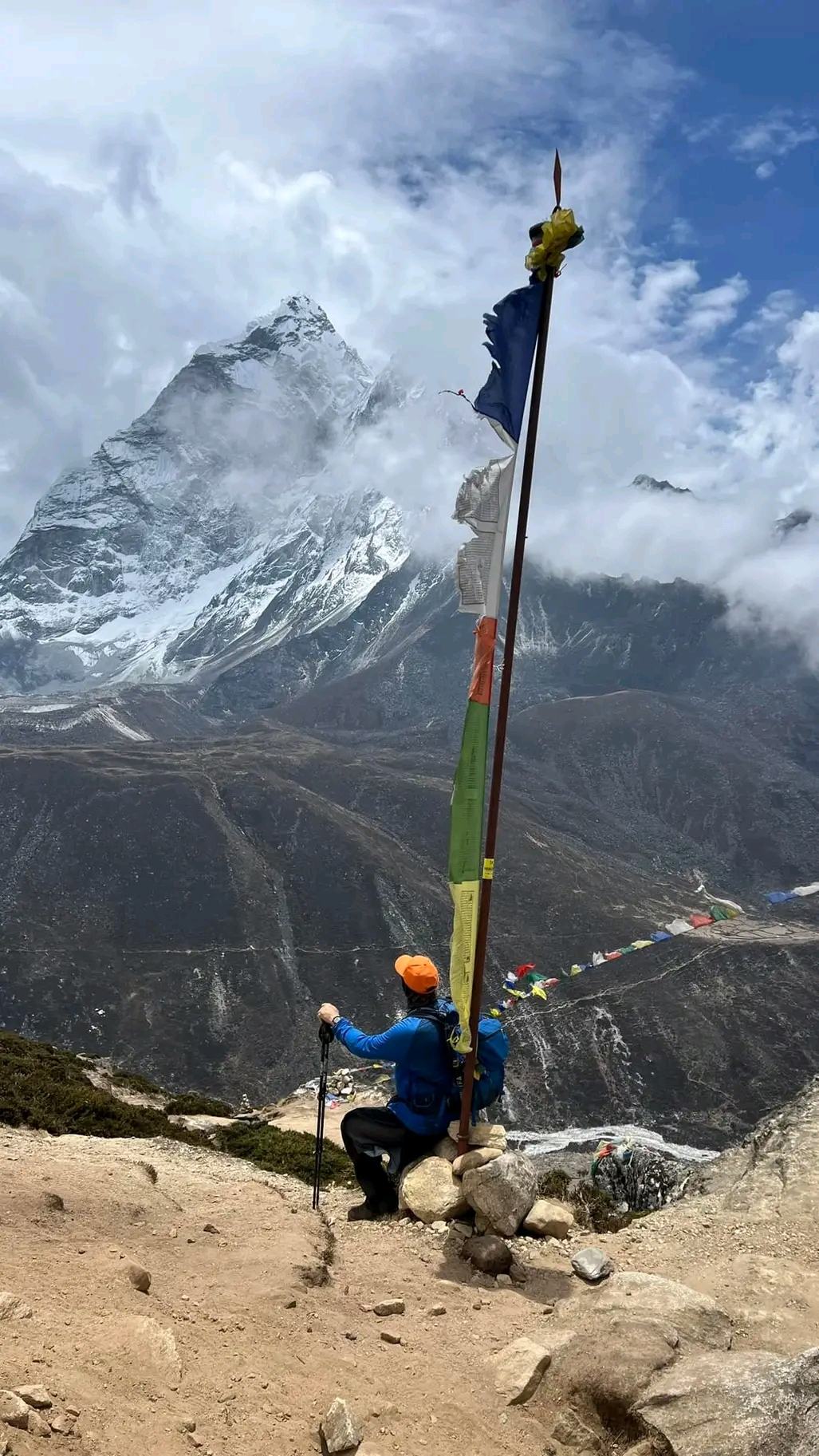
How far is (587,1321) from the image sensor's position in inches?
195

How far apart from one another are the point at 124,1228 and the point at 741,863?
10200cm

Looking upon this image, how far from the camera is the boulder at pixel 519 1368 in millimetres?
4473

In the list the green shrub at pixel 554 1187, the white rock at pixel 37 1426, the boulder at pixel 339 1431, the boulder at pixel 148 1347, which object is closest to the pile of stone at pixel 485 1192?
the green shrub at pixel 554 1187

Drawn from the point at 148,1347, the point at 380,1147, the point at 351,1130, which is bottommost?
the point at 380,1147

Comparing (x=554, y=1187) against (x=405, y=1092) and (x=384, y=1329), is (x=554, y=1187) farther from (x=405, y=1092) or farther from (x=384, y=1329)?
(x=384, y=1329)

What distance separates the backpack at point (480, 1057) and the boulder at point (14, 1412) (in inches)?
155

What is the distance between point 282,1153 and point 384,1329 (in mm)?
8408

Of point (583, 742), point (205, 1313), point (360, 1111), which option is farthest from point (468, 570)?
point (583, 742)

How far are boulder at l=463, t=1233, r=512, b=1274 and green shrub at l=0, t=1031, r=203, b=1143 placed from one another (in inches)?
271

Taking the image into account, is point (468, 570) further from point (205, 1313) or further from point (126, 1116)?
point (126, 1116)

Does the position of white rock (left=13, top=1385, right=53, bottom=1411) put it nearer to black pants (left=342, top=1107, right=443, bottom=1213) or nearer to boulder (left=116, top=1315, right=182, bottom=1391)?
boulder (left=116, top=1315, right=182, bottom=1391)

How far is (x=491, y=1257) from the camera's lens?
599 cm

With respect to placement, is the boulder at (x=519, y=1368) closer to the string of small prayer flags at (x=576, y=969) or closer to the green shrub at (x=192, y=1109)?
the green shrub at (x=192, y=1109)

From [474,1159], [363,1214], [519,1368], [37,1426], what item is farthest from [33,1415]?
[363,1214]
